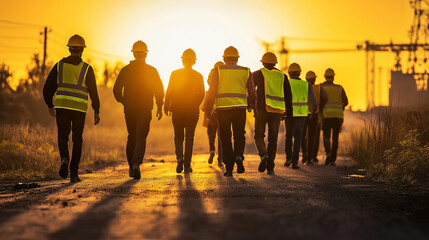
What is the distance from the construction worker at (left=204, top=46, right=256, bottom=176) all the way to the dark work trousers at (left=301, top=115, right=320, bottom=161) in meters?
5.45

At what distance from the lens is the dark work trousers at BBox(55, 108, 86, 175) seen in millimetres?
9742

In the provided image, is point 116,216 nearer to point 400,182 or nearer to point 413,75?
point 400,182

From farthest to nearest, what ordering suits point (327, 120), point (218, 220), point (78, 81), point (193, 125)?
1. point (327, 120)
2. point (193, 125)
3. point (78, 81)
4. point (218, 220)

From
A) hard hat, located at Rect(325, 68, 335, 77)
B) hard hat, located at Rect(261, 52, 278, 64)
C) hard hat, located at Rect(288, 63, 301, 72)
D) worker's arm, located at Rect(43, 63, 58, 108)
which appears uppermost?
hard hat, located at Rect(325, 68, 335, 77)

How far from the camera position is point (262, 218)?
5.50 metres

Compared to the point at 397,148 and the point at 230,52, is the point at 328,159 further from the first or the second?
the point at 230,52

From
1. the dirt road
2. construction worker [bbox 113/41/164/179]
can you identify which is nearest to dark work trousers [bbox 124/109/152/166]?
construction worker [bbox 113/41/164/179]

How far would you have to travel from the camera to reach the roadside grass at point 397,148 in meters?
9.69

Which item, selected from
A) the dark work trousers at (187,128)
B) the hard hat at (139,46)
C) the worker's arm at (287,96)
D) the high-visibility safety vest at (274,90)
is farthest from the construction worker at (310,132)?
the hard hat at (139,46)

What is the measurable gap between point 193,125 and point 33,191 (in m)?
3.67

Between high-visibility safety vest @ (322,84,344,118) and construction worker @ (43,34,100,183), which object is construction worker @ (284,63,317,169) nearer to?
high-visibility safety vest @ (322,84,344,118)

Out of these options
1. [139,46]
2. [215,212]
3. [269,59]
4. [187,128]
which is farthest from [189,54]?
[215,212]

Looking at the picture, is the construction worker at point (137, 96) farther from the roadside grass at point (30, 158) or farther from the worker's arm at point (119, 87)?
the roadside grass at point (30, 158)

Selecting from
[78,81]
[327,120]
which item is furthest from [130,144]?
[327,120]
